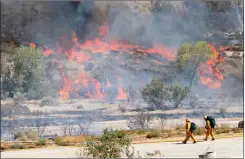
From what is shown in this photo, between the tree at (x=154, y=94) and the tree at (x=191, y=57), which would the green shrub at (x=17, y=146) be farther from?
the tree at (x=191, y=57)

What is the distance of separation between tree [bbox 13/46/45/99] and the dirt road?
650 inches

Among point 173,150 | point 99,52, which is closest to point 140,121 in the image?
point 99,52

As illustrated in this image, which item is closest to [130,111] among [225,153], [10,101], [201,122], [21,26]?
[201,122]

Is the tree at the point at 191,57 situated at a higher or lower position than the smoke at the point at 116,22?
lower

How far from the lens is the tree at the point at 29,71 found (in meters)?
37.2

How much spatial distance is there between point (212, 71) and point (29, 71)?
→ 1339 cm

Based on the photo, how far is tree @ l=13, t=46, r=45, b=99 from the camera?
37156 millimetres

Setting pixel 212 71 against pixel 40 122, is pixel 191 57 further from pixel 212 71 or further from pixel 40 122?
pixel 40 122

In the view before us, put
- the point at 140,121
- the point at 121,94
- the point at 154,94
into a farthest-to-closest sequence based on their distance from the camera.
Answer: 1. the point at 121,94
2. the point at 154,94
3. the point at 140,121

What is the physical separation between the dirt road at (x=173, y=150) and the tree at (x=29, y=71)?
650 inches

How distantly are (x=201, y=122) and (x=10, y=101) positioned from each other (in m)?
11.8

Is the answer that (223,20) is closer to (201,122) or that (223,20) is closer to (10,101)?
(201,122)

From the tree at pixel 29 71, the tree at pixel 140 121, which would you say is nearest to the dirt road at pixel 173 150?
the tree at pixel 140 121

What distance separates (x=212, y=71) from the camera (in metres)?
42.3
